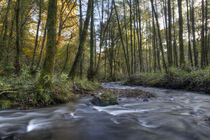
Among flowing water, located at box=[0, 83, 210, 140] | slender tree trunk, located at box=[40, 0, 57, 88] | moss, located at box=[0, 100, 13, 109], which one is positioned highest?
slender tree trunk, located at box=[40, 0, 57, 88]

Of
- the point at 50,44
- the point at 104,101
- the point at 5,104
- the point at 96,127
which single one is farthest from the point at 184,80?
the point at 5,104

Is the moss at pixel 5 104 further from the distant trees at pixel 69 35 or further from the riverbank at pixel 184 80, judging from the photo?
the riverbank at pixel 184 80

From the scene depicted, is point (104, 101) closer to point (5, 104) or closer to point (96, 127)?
point (96, 127)

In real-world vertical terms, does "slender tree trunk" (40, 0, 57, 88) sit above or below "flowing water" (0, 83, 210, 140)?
above

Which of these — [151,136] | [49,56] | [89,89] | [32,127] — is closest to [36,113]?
[32,127]

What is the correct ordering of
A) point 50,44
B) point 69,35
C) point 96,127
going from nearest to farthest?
point 96,127, point 50,44, point 69,35

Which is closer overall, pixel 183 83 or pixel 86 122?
pixel 86 122

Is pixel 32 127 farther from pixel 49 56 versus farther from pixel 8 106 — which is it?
pixel 49 56

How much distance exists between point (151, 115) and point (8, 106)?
12.3 feet

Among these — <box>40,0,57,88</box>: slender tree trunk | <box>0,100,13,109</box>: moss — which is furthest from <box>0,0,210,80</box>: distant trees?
<box>0,100,13,109</box>: moss

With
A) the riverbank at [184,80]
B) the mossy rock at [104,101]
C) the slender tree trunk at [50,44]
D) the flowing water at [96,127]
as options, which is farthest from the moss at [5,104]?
the riverbank at [184,80]

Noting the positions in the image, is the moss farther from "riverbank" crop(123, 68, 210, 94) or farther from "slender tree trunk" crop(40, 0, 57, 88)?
"riverbank" crop(123, 68, 210, 94)

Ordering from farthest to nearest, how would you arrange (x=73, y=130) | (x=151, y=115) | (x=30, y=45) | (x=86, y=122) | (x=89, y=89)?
(x=30, y=45) < (x=89, y=89) < (x=151, y=115) < (x=86, y=122) < (x=73, y=130)

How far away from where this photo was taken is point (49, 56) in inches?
161
